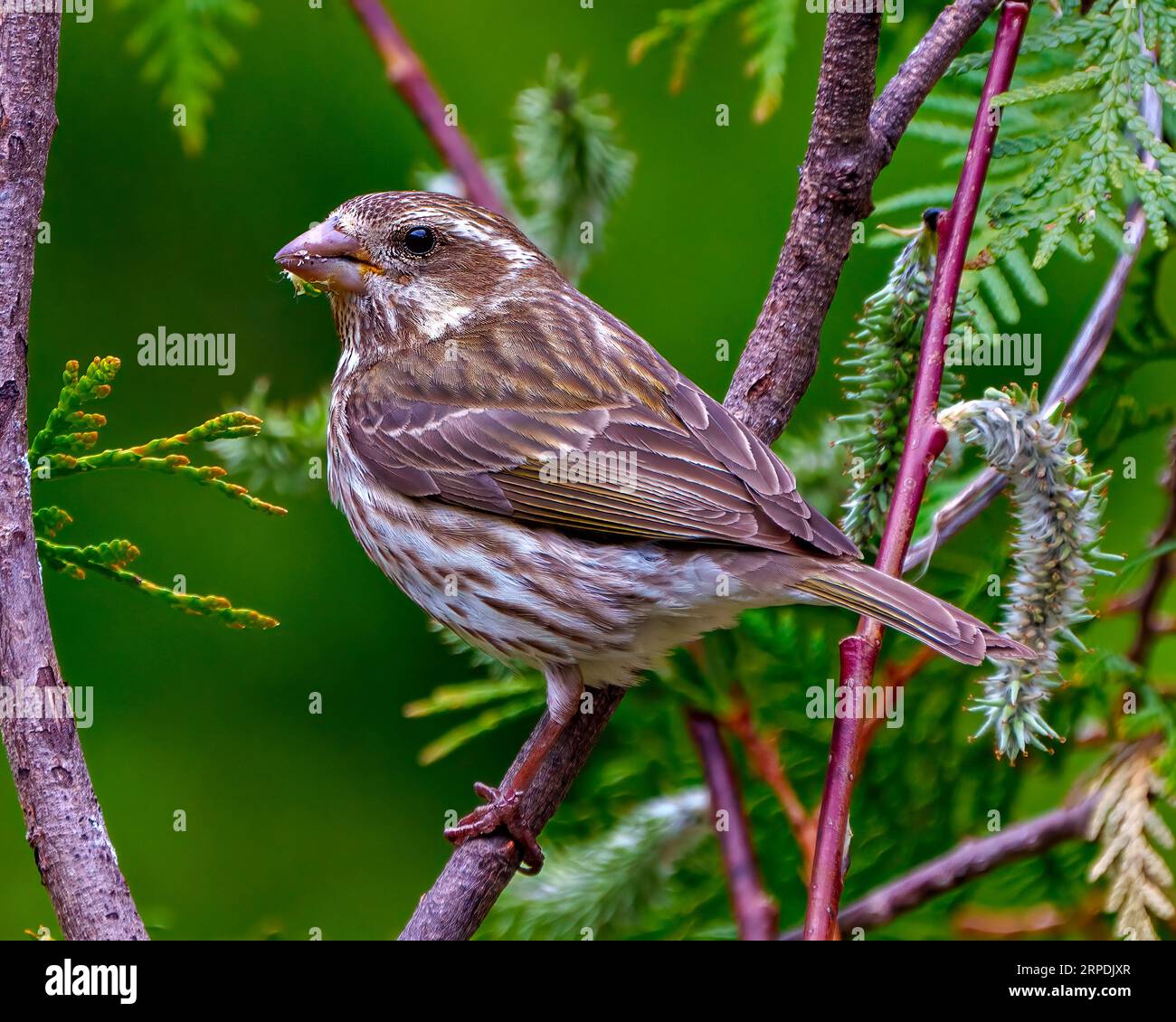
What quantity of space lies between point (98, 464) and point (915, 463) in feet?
4.68

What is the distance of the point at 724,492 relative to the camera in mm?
3512

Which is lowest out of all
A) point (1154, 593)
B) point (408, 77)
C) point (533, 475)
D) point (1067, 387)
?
point (1154, 593)

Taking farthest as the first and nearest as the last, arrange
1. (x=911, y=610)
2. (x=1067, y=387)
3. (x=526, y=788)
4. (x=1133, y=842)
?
(x=526, y=788), (x=1133, y=842), (x=1067, y=387), (x=911, y=610)

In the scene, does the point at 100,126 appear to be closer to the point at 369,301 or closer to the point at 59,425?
the point at 369,301

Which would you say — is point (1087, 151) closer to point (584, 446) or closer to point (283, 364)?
point (584, 446)

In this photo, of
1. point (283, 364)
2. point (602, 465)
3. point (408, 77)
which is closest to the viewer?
point (602, 465)

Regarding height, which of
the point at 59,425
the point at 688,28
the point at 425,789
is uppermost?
the point at 688,28

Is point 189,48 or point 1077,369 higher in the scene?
point 189,48

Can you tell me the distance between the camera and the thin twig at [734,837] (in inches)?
125

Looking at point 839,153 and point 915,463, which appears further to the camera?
point 839,153

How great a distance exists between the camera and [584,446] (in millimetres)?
3770

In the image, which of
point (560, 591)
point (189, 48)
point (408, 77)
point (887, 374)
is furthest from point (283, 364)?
point (887, 374)
